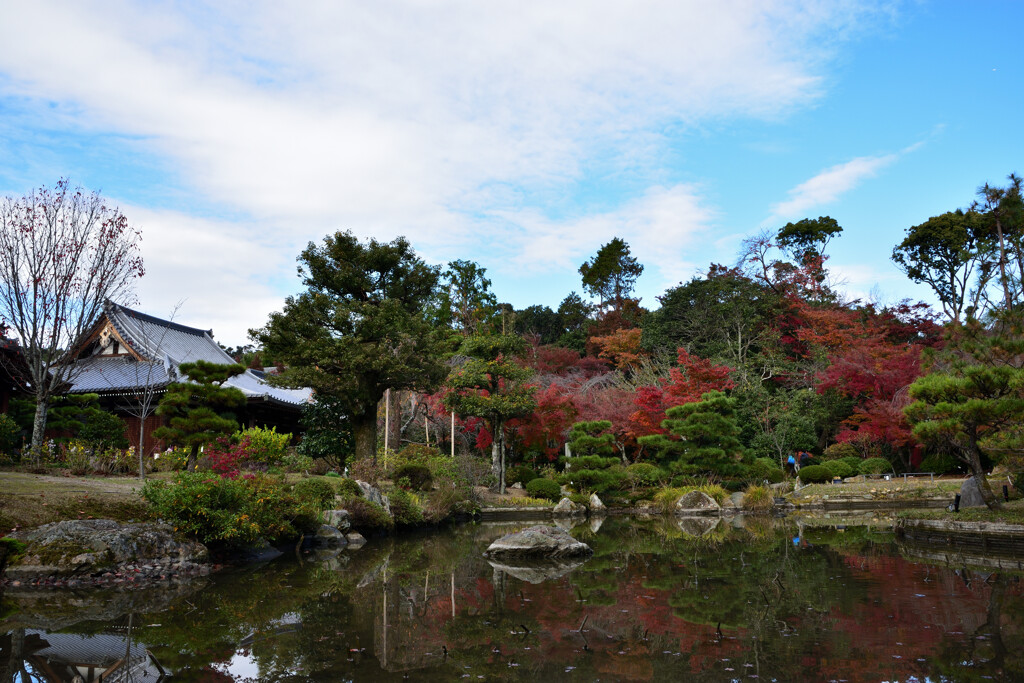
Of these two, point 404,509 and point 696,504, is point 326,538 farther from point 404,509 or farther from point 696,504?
point 696,504

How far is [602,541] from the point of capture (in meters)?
12.3

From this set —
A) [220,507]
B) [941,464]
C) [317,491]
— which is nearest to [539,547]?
[317,491]

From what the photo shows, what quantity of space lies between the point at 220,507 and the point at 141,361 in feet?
39.4

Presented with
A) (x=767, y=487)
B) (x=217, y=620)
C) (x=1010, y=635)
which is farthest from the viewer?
(x=767, y=487)

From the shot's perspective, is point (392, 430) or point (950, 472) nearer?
point (950, 472)

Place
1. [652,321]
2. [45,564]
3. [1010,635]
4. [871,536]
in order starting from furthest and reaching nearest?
1. [652,321]
2. [871,536]
3. [45,564]
4. [1010,635]

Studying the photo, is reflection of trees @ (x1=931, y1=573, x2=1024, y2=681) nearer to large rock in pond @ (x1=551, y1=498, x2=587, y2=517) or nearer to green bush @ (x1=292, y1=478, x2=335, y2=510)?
green bush @ (x1=292, y1=478, x2=335, y2=510)

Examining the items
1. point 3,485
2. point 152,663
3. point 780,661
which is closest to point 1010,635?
point 780,661

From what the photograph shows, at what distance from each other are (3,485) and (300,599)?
6296 mm

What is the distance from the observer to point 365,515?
43.3ft

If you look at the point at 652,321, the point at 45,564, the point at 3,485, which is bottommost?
the point at 45,564

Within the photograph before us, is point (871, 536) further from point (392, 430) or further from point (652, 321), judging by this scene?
point (652, 321)

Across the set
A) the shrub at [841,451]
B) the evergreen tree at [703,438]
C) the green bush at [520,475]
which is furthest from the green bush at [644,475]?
the shrub at [841,451]

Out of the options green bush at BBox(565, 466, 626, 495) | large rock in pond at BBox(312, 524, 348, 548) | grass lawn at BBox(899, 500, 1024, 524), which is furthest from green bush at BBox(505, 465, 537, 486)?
grass lawn at BBox(899, 500, 1024, 524)
